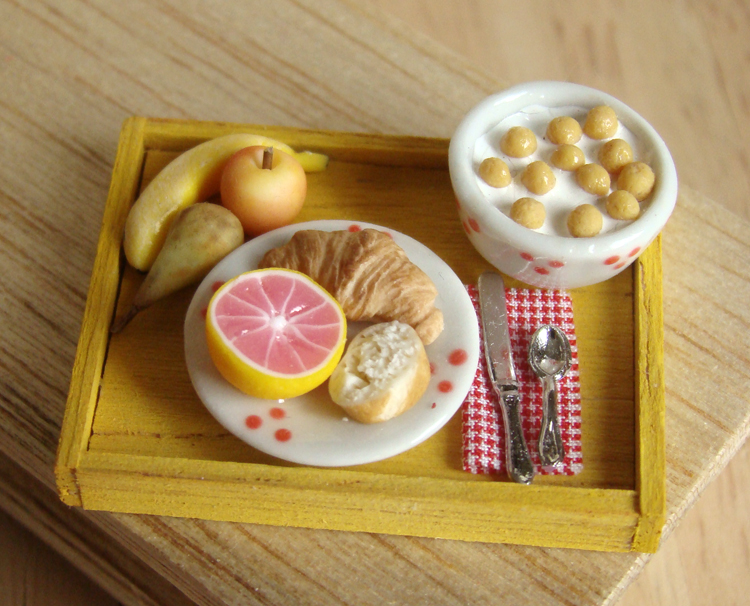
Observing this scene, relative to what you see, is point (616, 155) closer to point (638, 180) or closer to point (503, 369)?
point (638, 180)

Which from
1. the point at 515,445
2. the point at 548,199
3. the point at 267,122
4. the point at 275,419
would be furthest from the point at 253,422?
the point at 267,122

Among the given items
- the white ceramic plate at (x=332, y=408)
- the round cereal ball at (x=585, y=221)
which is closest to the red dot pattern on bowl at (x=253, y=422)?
the white ceramic plate at (x=332, y=408)

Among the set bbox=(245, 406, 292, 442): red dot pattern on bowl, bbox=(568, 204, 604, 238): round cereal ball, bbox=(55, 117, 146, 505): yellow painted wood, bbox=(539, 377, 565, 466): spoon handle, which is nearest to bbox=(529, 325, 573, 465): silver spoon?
bbox=(539, 377, 565, 466): spoon handle

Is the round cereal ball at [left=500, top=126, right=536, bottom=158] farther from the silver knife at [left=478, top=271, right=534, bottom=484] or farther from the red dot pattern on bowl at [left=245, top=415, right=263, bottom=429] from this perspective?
Result: the red dot pattern on bowl at [left=245, top=415, right=263, bottom=429]

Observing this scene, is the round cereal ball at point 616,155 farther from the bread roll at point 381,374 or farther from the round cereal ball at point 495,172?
the bread roll at point 381,374

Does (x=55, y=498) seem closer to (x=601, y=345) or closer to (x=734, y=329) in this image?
(x=601, y=345)

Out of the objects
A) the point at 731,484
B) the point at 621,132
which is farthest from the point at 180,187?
the point at 731,484
